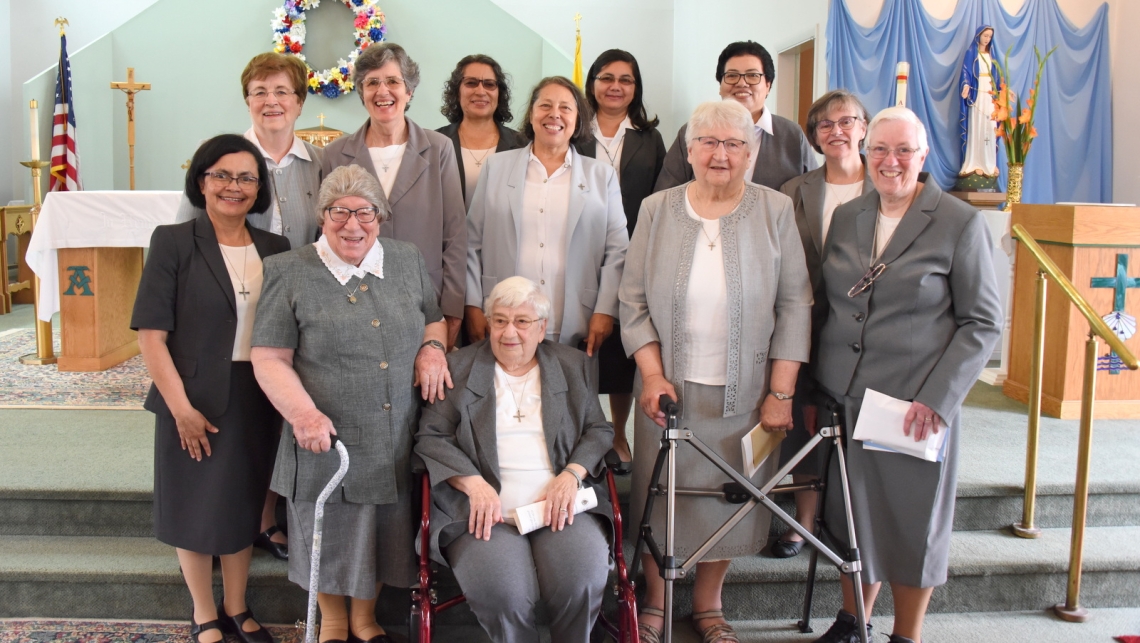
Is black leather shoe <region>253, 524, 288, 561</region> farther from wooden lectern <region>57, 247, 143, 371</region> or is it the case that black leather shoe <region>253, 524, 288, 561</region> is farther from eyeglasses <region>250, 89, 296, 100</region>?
wooden lectern <region>57, 247, 143, 371</region>

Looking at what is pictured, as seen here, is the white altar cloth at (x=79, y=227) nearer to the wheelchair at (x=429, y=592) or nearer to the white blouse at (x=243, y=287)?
the white blouse at (x=243, y=287)

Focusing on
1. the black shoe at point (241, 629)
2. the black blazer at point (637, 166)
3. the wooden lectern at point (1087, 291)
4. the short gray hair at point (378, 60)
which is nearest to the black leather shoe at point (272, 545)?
the black shoe at point (241, 629)

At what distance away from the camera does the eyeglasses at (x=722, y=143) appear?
2398 mm

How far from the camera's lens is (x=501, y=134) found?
3152mm

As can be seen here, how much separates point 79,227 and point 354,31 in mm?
4487

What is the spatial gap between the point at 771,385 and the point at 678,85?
747cm

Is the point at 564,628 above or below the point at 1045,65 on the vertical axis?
below

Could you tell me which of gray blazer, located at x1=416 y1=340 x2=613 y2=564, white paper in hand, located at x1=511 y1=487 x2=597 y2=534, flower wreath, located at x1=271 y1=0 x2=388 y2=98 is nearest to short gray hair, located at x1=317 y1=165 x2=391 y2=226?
gray blazer, located at x1=416 y1=340 x2=613 y2=564

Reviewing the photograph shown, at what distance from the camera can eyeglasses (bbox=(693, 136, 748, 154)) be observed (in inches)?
94.4

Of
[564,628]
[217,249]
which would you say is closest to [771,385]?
[564,628]

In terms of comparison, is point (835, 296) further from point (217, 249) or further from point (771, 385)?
point (217, 249)

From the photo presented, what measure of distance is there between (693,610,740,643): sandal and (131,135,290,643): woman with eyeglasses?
1388 millimetres

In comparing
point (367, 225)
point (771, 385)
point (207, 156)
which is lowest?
point (771, 385)

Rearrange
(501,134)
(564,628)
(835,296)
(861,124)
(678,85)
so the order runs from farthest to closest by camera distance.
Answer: (678,85), (501,134), (861,124), (835,296), (564,628)
